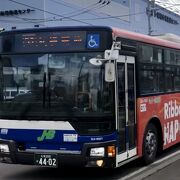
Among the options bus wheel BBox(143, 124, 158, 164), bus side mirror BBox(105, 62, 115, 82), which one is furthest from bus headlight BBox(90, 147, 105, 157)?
bus wheel BBox(143, 124, 158, 164)

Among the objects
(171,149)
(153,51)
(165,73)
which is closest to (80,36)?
(153,51)

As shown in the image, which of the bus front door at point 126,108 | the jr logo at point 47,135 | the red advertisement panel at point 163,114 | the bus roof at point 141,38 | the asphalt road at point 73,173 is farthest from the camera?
the red advertisement panel at point 163,114

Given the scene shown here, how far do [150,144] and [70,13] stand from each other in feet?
170

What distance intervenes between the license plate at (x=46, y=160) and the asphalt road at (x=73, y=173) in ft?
2.76

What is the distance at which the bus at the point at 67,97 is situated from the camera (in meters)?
8.58

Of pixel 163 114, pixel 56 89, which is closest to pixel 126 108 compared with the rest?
pixel 56 89

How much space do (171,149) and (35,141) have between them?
16.1ft

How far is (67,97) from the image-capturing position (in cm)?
867

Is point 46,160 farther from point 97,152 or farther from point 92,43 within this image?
point 92,43

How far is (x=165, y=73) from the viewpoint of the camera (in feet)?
37.7

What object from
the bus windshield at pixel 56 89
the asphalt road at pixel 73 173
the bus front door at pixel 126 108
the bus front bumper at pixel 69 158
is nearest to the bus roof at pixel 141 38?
the bus front door at pixel 126 108

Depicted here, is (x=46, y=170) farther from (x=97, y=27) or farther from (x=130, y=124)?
(x=97, y=27)

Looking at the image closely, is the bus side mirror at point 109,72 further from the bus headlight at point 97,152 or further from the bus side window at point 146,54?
the bus side window at point 146,54

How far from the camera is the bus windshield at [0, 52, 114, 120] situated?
8.62 m
